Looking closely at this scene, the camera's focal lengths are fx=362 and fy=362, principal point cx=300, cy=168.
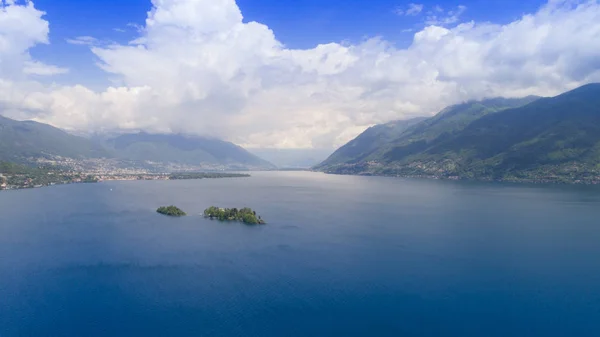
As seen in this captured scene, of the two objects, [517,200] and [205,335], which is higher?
[517,200]

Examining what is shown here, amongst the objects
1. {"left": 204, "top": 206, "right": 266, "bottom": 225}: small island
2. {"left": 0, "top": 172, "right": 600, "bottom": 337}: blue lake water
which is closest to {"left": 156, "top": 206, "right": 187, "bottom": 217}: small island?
{"left": 0, "top": 172, "right": 600, "bottom": 337}: blue lake water

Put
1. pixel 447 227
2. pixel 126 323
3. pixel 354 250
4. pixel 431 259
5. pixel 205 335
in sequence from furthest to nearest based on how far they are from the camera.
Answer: pixel 447 227, pixel 354 250, pixel 431 259, pixel 126 323, pixel 205 335

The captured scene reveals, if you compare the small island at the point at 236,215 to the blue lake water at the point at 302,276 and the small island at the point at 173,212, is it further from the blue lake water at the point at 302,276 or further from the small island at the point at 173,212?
the small island at the point at 173,212

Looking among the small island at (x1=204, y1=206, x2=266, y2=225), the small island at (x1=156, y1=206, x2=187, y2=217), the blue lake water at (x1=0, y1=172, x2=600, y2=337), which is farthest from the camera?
the small island at (x1=156, y1=206, x2=187, y2=217)

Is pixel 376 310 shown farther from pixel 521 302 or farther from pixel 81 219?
pixel 81 219

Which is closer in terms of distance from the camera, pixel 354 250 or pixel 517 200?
pixel 354 250

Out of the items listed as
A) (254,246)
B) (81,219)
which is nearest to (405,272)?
(254,246)

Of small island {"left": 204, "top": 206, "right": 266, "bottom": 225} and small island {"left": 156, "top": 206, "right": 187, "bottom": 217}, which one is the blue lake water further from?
small island {"left": 156, "top": 206, "right": 187, "bottom": 217}

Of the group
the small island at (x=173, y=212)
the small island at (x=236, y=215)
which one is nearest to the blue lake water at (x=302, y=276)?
the small island at (x=236, y=215)
